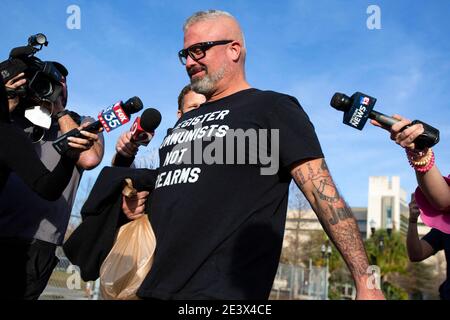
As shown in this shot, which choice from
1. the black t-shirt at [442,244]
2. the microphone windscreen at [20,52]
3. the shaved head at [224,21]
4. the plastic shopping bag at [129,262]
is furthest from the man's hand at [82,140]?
the black t-shirt at [442,244]

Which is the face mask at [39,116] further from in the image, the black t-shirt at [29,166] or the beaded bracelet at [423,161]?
the beaded bracelet at [423,161]

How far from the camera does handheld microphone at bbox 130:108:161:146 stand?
3.13m

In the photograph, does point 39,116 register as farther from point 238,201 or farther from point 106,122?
point 238,201

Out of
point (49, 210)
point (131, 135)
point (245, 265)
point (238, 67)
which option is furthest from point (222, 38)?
point (49, 210)

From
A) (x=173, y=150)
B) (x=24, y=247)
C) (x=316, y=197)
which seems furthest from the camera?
(x=24, y=247)

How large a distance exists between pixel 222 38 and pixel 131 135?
853mm

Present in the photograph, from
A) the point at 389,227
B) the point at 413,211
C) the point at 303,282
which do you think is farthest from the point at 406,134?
the point at 389,227

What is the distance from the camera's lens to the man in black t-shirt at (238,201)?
2316 millimetres

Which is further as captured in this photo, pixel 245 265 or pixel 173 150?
pixel 173 150

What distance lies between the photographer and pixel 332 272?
4850cm

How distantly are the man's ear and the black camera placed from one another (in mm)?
1551

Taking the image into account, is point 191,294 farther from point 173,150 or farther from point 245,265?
point 173,150

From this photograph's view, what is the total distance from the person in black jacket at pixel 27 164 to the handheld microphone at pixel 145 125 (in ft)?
1.54

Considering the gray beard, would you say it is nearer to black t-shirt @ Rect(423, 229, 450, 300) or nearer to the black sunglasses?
the black sunglasses
